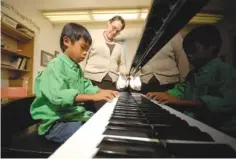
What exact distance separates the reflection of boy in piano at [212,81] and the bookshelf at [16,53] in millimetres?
1789

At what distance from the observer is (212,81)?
29 centimetres

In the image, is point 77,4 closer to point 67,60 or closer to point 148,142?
point 67,60

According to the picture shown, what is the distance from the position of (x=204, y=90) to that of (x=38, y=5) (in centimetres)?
209

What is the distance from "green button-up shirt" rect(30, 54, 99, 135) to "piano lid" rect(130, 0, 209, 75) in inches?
11.6

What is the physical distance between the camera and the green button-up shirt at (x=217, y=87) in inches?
9.8

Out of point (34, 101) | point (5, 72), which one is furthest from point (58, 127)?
point (5, 72)

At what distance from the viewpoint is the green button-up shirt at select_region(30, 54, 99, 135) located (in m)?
0.69

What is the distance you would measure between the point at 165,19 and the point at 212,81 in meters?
0.19

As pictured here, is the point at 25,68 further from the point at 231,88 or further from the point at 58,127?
the point at 231,88

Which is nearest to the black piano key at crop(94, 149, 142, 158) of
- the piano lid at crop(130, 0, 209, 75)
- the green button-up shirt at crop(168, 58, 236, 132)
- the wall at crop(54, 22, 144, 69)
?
the green button-up shirt at crop(168, 58, 236, 132)

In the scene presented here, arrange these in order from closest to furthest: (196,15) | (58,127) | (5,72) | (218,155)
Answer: (218,155)
(196,15)
(58,127)
(5,72)

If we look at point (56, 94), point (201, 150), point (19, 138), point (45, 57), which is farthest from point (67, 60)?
point (45, 57)

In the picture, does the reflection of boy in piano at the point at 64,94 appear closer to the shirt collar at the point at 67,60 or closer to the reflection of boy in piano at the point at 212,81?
the shirt collar at the point at 67,60

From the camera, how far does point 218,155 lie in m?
0.23
